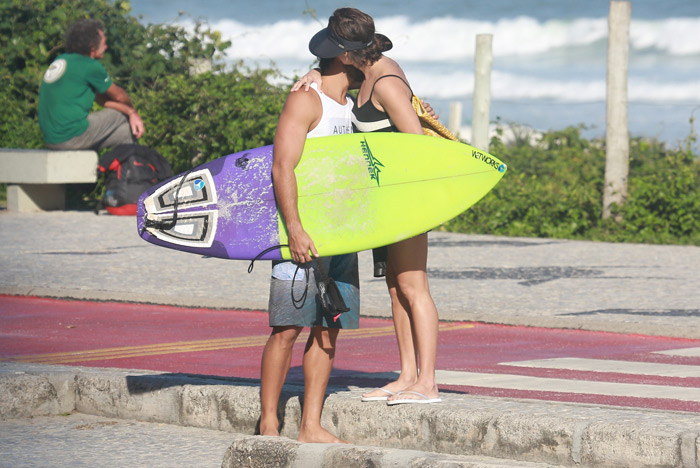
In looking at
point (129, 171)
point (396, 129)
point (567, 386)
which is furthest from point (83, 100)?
point (396, 129)

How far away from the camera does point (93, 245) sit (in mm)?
13727

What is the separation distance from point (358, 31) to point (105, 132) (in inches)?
507

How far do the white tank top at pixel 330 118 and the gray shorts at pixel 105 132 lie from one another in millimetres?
12499

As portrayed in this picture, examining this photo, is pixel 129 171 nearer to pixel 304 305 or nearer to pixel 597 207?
pixel 597 207

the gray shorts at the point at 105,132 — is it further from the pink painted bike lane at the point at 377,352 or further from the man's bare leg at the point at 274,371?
the man's bare leg at the point at 274,371

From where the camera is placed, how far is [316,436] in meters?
5.07

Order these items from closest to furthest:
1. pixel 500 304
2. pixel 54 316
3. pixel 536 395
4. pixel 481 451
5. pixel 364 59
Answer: pixel 481 451 → pixel 364 59 → pixel 536 395 → pixel 54 316 → pixel 500 304

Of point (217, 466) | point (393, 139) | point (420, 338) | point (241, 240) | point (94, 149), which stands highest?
point (94, 149)

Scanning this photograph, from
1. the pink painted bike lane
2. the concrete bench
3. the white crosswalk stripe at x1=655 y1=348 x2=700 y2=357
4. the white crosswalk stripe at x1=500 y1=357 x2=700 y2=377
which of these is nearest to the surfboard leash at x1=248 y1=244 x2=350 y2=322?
the pink painted bike lane

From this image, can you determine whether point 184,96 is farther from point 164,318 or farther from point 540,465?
point 540,465

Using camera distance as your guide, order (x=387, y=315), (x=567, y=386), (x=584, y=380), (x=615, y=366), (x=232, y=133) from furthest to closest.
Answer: (x=232, y=133), (x=387, y=315), (x=615, y=366), (x=584, y=380), (x=567, y=386)

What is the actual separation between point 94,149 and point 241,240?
511 inches

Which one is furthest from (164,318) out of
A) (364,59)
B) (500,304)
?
(364,59)

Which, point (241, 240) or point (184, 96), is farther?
point (184, 96)
